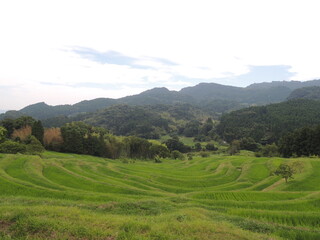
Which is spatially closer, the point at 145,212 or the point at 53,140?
the point at 145,212

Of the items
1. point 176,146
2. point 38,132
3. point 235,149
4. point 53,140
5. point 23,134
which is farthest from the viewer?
point 176,146

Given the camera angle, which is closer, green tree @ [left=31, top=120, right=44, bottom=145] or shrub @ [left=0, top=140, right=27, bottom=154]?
shrub @ [left=0, top=140, right=27, bottom=154]

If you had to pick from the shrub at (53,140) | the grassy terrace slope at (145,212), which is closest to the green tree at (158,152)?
the shrub at (53,140)

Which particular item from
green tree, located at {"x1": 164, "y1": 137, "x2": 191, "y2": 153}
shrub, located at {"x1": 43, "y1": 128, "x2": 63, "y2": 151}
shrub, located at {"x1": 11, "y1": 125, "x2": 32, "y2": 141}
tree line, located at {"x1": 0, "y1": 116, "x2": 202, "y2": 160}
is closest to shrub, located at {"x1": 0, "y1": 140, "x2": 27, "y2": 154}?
tree line, located at {"x1": 0, "y1": 116, "x2": 202, "y2": 160}

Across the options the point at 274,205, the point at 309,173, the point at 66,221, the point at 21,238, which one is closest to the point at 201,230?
the point at 66,221

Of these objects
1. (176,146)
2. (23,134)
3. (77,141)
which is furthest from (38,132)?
(176,146)

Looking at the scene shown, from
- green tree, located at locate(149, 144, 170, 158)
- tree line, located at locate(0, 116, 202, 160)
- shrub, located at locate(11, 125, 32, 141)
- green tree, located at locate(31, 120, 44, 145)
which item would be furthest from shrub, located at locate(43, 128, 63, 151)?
green tree, located at locate(149, 144, 170, 158)

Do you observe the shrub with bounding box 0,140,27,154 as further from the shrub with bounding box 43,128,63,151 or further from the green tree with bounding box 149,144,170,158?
the green tree with bounding box 149,144,170,158

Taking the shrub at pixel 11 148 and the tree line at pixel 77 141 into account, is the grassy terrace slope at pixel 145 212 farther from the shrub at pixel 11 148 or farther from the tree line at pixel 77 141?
the tree line at pixel 77 141

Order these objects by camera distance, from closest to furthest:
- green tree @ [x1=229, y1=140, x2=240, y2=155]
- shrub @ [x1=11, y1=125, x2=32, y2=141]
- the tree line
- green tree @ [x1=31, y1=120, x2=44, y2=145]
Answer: shrub @ [x1=11, y1=125, x2=32, y2=141] → green tree @ [x1=31, y1=120, x2=44, y2=145] → the tree line → green tree @ [x1=229, y1=140, x2=240, y2=155]

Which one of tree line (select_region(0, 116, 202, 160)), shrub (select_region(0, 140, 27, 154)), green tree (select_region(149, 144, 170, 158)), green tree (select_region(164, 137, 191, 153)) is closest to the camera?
shrub (select_region(0, 140, 27, 154))

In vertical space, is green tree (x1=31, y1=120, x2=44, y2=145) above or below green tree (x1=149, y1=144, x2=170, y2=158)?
above

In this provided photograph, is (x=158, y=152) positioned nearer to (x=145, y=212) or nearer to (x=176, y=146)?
(x=176, y=146)

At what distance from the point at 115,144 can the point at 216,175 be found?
71.8m
